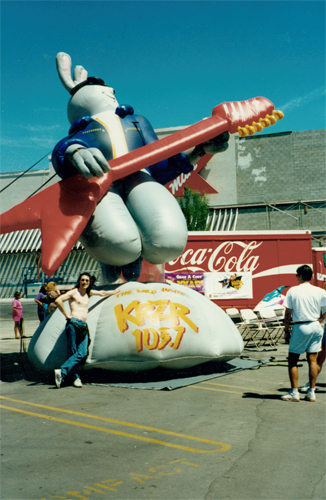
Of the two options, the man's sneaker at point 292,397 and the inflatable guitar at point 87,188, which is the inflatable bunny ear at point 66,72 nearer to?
the inflatable guitar at point 87,188

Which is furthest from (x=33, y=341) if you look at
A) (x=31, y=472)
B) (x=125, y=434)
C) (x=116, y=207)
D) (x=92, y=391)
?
(x=31, y=472)

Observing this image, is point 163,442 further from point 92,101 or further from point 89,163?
point 92,101

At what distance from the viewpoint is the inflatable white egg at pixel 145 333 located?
6758 mm

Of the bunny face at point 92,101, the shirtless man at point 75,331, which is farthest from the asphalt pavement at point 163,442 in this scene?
the bunny face at point 92,101

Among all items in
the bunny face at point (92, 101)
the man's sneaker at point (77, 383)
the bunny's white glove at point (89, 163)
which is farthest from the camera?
the bunny face at point (92, 101)

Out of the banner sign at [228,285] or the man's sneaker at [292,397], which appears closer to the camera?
the man's sneaker at [292,397]

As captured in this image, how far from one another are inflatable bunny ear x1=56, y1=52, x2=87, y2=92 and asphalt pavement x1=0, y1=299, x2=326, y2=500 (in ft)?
16.2

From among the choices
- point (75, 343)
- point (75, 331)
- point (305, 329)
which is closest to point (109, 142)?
point (75, 331)

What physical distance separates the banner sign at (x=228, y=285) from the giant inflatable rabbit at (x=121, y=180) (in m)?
7.17

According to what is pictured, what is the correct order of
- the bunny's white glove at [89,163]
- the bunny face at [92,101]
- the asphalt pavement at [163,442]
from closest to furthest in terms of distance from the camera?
the asphalt pavement at [163,442]
the bunny's white glove at [89,163]
the bunny face at [92,101]

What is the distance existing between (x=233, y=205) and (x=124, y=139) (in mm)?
25957

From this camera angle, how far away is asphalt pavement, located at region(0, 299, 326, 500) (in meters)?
3.53

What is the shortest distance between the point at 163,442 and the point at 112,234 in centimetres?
323

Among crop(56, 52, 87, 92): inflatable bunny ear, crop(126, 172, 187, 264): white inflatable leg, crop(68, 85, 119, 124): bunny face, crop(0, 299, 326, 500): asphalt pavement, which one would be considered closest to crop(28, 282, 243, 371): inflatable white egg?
crop(0, 299, 326, 500): asphalt pavement
